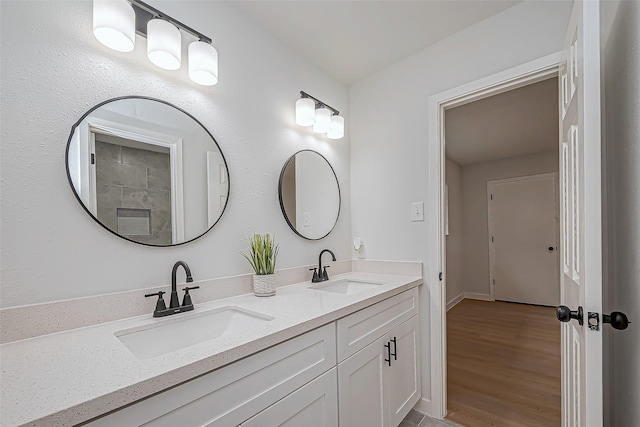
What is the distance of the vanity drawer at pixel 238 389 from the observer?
0.65 metres

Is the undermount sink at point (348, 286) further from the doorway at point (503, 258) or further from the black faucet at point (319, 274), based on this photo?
the doorway at point (503, 258)

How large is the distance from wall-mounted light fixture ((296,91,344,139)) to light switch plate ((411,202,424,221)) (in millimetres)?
745

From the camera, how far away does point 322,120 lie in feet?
6.35

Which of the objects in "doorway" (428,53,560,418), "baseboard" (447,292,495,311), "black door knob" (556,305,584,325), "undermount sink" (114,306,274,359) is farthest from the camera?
"baseboard" (447,292,495,311)

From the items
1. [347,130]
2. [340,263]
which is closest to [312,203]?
[340,263]

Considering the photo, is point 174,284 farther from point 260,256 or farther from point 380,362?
point 380,362

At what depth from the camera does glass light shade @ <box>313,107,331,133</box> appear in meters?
1.92

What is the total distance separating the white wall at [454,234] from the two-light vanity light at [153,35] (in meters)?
4.05

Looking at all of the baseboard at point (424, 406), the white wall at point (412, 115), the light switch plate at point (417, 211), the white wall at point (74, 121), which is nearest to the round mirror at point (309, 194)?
the white wall at point (74, 121)

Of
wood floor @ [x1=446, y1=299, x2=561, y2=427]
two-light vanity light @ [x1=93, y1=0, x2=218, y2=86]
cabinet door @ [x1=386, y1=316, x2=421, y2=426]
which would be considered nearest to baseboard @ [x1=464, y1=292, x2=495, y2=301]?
wood floor @ [x1=446, y1=299, x2=561, y2=427]

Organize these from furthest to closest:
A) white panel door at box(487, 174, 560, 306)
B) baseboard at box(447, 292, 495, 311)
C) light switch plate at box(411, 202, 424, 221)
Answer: baseboard at box(447, 292, 495, 311) → white panel door at box(487, 174, 560, 306) → light switch plate at box(411, 202, 424, 221)

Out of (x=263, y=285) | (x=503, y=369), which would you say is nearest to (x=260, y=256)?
(x=263, y=285)

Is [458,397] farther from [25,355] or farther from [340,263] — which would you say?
[25,355]

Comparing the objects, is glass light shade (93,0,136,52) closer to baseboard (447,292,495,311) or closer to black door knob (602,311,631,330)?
black door knob (602,311,631,330)
